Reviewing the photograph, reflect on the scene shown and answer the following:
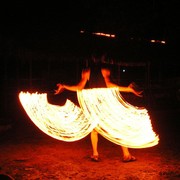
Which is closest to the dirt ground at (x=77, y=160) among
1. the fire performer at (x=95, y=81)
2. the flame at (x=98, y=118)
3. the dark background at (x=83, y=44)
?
the fire performer at (x=95, y=81)

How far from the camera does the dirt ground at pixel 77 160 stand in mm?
7278

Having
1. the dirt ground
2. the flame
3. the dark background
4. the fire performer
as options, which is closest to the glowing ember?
the flame

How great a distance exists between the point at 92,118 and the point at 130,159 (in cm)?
122

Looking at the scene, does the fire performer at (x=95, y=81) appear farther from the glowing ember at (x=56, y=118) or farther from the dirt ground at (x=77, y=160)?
the glowing ember at (x=56, y=118)

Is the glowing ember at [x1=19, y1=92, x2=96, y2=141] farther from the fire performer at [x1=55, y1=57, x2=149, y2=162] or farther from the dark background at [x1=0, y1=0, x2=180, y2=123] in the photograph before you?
the dark background at [x1=0, y1=0, x2=180, y2=123]

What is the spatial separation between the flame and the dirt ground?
0.54 m

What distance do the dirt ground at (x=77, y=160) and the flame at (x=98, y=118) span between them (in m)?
0.54

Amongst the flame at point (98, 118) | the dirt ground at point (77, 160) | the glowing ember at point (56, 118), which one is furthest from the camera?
the glowing ember at point (56, 118)

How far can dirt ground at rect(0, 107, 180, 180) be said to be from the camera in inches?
287

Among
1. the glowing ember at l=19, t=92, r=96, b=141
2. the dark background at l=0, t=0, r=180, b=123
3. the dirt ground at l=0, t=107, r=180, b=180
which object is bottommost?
the dirt ground at l=0, t=107, r=180, b=180

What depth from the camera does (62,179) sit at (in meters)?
7.04

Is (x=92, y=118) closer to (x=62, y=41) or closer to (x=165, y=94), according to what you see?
(x=62, y=41)

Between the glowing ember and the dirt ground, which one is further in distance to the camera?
the glowing ember

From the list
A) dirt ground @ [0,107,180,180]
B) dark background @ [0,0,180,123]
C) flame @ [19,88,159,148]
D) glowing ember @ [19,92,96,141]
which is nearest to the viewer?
dirt ground @ [0,107,180,180]
